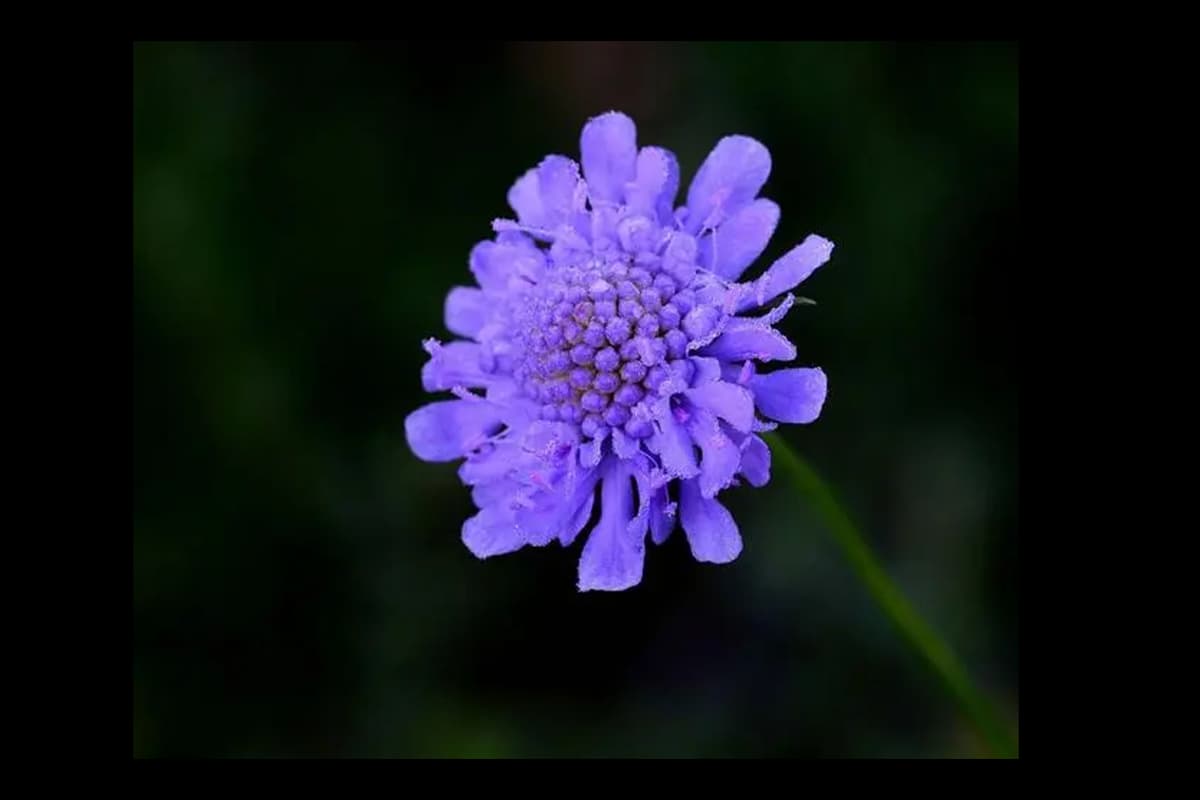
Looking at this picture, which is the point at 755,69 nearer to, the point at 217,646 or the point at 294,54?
the point at 294,54

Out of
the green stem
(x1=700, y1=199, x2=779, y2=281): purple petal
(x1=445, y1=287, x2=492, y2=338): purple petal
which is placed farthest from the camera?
(x1=445, y1=287, x2=492, y2=338): purple petal

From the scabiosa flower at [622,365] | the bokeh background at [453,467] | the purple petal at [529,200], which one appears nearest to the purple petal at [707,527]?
the scabiosa flower at [622,365]

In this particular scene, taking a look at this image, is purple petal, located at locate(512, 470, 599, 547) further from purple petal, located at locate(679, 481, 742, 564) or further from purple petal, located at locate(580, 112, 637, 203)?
purple petal, located at locate(580, 112, 637, 203)

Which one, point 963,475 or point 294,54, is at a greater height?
point 294,54

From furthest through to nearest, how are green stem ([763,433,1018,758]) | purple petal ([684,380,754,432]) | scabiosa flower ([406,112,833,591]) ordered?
green stem ([763,433,1018,758])
scabiosa flower ([406,112,833,591])
purple petal ([684,380,754,432])

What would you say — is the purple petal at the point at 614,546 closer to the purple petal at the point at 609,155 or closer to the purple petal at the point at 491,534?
the purple petal at the point at 491,534

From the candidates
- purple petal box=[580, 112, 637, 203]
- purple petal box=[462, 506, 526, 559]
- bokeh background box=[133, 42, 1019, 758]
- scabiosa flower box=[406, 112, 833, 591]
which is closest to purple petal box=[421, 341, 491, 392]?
scabiosa flower box=[406, 112, 833, 591]

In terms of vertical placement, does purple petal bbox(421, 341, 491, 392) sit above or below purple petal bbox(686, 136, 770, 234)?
below

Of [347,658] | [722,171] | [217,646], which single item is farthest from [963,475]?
[217,646]
